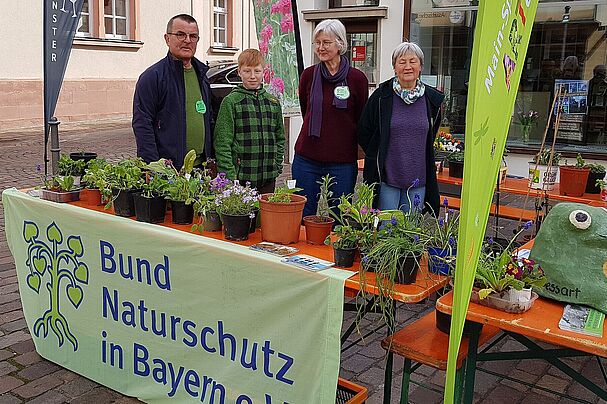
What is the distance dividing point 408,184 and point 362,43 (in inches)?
227

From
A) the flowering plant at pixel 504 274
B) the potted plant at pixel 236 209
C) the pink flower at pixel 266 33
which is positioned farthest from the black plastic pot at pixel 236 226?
the pink flower at pixel 266 33

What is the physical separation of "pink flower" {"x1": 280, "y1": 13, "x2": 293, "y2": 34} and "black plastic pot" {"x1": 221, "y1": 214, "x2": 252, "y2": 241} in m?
1.82

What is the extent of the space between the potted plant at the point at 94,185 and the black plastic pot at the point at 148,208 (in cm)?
26

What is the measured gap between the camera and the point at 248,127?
3.75 meters

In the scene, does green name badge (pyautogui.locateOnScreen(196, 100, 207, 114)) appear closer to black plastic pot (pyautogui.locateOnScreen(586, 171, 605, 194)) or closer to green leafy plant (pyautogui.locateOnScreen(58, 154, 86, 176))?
green leafy plant (pyautogui.locateOnScreen(58, 154, 86, 176))

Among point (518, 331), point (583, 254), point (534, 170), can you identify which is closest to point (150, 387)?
point (518, 331)

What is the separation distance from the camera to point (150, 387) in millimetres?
3027

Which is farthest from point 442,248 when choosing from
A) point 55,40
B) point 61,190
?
point 55,40

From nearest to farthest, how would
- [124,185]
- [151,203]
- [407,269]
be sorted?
[407,269] → [151,203] → [124,185]

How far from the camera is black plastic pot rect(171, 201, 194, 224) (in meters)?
3.04

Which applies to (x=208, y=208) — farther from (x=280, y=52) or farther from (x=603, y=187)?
(x=603, y=187)

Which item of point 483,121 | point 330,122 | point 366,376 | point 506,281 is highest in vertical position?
point 483,121

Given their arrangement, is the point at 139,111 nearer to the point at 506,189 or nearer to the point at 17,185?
the point at 506,189

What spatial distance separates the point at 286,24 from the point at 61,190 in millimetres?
1780
